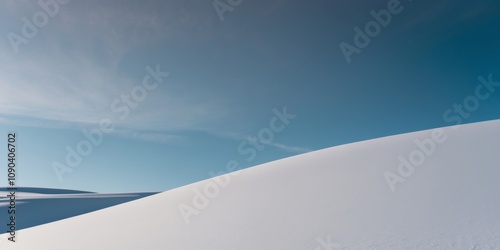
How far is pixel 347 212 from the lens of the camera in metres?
3.57

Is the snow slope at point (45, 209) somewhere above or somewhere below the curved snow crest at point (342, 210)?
above

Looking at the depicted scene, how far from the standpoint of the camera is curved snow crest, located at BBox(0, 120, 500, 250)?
9.17 ft

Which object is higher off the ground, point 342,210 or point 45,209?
point 45,209

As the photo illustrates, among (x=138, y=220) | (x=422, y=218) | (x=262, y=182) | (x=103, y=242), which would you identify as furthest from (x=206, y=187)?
(x=422, y=218)

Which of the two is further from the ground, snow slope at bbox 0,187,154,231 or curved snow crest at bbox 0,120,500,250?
snow slope at bbox 0,187,154,231

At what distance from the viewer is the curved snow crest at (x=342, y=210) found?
279cm

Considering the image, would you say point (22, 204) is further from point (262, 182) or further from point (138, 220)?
point (262, 182)

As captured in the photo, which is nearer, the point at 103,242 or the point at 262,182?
the point at 103,242

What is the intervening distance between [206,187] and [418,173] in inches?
163

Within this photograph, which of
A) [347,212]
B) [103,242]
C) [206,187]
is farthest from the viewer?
[206,187]

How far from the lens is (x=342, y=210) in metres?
3.66

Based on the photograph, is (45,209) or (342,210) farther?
(45,209)

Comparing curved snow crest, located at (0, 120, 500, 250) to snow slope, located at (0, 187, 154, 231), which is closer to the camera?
curved snow crest, located at (0, 120, 500, 250)

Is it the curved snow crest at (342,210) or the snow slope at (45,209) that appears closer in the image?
the curved snow crest at (342,210)
